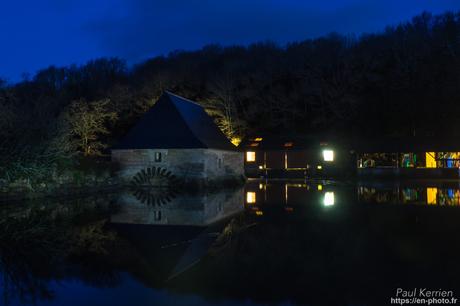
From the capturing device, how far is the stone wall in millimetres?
22672

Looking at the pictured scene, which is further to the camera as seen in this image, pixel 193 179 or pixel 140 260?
pixel 193 179

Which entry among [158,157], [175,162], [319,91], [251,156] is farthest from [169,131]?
[319,91]

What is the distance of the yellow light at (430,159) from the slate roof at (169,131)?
741 inches

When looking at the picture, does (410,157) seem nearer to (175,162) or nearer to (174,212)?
(175,162)

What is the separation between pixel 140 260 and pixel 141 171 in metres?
17.7

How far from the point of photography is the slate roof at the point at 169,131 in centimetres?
2334

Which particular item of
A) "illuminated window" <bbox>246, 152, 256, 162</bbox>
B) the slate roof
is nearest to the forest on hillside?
"illuminated window" <bbox>246, 152, 256, 162</bbox>

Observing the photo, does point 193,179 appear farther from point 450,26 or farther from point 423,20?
point 423,20

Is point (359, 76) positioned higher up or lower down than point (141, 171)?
higher up

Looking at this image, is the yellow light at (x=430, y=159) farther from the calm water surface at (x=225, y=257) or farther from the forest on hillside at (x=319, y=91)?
the calm water surface at (x=225, y=257)

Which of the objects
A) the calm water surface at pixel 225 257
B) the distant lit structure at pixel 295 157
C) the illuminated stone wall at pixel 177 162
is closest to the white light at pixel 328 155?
the distant lit structure at pixel 295 157

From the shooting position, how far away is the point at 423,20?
171 ft

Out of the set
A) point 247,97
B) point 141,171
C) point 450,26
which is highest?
point 450,26

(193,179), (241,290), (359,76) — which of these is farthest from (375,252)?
(359,76)
